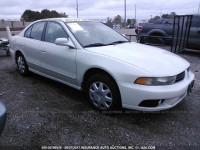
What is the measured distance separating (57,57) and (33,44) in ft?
3.27

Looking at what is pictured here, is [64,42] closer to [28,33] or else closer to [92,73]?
[92,73]

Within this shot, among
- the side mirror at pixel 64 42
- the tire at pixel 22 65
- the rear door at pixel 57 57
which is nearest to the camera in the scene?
the side mirror at pixel 64 42

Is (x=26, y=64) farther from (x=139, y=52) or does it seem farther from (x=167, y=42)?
(x=167, y=42)

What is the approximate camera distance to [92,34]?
342 cm

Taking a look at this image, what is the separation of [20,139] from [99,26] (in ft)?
8.44

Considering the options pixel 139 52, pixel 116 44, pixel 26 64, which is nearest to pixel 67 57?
pixel 116 44

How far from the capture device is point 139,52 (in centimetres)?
300

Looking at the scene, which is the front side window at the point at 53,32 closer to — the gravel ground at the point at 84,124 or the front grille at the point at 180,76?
the gravel ground at the point at 84,124

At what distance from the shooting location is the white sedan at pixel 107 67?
246 cm

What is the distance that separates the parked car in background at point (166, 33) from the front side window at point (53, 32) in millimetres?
5755

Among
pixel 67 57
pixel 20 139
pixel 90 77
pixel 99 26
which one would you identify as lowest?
pixel 20 139

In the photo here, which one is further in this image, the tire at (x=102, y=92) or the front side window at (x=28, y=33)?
the front side window at (x=28, y=33)

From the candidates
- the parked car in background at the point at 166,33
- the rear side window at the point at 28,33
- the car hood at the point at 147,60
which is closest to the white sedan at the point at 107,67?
the car hood at the point at 147,60

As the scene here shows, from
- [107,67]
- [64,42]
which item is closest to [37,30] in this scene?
[64,42]
